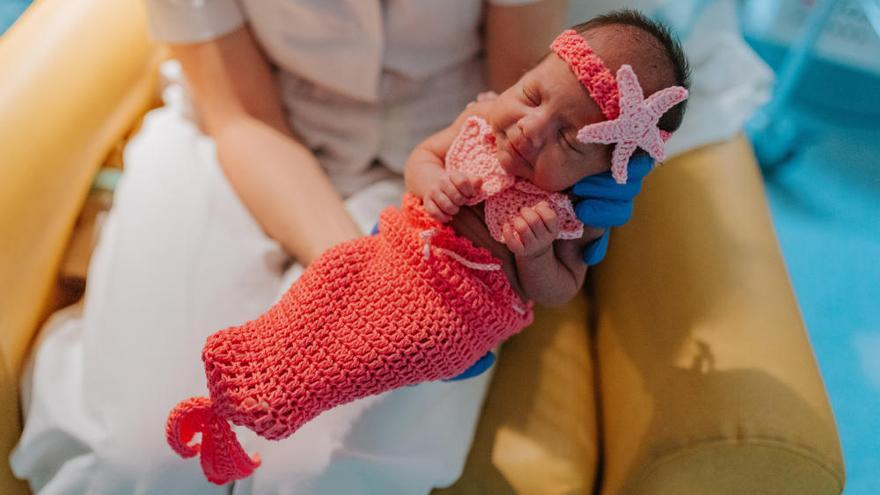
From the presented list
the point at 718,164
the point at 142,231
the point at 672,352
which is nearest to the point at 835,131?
the point at 718,164

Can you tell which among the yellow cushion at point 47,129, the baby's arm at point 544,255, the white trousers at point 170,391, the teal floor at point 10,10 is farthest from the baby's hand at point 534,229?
the teal floor at point 10,10

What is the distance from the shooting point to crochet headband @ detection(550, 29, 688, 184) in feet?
1.73

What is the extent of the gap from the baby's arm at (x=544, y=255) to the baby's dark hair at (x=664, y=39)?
0.12 m

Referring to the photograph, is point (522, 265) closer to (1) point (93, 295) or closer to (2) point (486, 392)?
(2) point (486, 392)

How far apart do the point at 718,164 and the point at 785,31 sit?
3.07 ft

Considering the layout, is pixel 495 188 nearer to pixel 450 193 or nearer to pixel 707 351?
pixel 450 193

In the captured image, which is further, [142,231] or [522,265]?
[142,231]

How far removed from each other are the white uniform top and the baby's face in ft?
0.81

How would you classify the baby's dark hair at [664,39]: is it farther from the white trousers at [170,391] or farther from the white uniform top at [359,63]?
the white trousers at [170,391]

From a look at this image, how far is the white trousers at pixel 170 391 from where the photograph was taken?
0.70 metres

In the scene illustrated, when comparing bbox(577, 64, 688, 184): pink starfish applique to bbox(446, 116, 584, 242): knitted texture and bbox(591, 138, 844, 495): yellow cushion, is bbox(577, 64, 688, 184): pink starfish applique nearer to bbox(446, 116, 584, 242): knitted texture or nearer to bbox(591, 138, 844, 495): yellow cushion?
bbox(446, 116, 584, 242): knitted texture

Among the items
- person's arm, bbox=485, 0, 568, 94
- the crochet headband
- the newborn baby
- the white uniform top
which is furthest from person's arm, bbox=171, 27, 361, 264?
the crochet headband

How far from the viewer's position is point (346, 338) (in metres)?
0.64

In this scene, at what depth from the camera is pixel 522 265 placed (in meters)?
0.64
